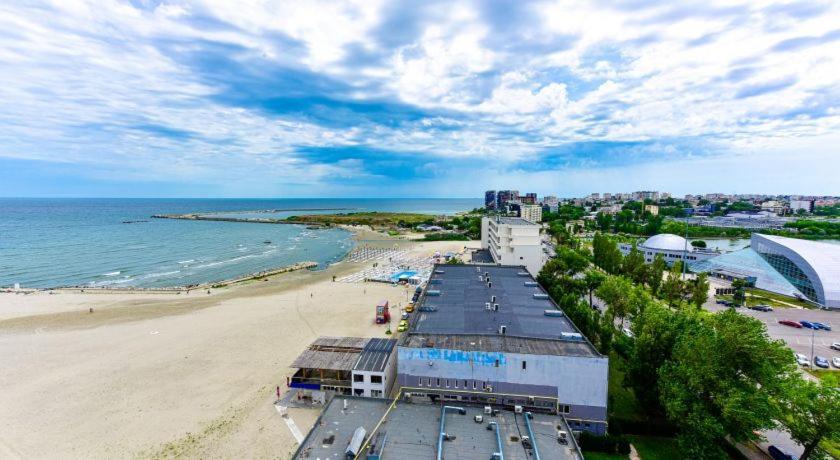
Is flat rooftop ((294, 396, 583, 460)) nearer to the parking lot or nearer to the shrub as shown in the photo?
the shrub

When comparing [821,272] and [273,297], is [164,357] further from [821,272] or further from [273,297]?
[821,272]

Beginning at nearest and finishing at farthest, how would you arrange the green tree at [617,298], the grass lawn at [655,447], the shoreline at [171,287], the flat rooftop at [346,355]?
the grass lawn at [655,447], the flat rooftop at [346,355], the green tree at [617,298], the shoreline at [171,287]

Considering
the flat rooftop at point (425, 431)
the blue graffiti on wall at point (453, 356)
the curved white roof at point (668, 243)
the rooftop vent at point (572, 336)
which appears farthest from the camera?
the curved white roof at point (668, 243)

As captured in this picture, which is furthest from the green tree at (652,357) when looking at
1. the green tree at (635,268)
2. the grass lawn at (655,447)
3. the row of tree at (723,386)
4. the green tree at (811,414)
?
the green tree at (635,268)

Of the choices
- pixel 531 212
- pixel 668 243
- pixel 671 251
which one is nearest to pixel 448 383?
pixel 671 251

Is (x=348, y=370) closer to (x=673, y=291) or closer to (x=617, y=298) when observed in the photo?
(x=617, y=298)

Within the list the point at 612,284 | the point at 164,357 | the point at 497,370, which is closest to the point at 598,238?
the point at 612,284

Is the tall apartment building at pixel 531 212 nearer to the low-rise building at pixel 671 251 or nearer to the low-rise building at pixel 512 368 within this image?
the low-rise building at pixel 671 251
